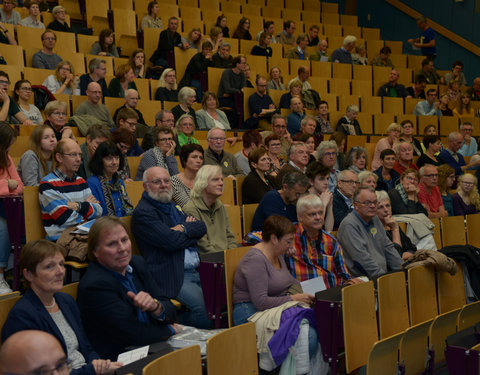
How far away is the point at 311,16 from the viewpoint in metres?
9.12

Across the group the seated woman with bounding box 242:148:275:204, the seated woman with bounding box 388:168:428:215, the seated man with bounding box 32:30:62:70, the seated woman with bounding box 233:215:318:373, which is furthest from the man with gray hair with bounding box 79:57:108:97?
the seated woman with bounding box 233:215:318:373

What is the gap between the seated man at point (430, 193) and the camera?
4.82 m

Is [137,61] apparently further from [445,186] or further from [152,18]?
[445,186]

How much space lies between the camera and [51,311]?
1.97 metres

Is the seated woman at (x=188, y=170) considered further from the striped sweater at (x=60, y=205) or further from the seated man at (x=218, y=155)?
the striped sweater at (x=60, y=205)

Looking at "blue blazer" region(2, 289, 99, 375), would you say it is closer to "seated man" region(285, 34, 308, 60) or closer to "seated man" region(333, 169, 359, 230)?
"seated man" region(333, 169, 359, 230)

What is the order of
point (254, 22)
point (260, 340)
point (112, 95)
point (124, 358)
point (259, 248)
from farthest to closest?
point (254, 22), point (112, 95), point (259, 248), point (260, 340), point (124, 358)

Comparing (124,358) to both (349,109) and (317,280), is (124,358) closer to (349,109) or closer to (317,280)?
(317,280)

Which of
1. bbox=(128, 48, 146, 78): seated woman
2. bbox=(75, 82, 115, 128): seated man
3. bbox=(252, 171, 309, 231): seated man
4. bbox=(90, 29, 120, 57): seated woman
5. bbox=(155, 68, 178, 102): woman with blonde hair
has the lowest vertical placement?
bbox=(252, 171, 309, 231): seated man

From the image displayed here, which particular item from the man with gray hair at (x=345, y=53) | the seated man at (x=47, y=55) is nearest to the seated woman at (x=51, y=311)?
the seated man at (x=47, y=55)

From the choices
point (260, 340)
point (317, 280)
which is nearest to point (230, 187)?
point (317, 280)

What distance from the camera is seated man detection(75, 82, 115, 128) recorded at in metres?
4.62

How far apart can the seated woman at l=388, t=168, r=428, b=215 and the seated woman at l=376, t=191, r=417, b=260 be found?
1.98 feet

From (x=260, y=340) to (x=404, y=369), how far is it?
0.64 m
